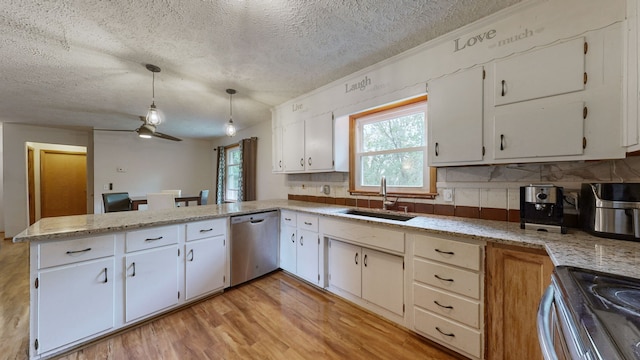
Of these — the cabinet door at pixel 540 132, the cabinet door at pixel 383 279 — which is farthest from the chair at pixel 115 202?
the cabinet door at pixel 540 132

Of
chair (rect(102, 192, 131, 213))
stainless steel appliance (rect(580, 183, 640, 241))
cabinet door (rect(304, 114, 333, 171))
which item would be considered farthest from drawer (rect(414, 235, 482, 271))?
chair (rect(102, 192, 131, 213))

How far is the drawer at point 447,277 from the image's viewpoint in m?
1.46

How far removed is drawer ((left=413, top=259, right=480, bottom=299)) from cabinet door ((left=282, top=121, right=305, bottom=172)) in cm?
196

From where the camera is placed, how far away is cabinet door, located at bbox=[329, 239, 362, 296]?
6.93ft

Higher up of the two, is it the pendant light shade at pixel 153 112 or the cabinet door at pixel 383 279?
the pendant light shade at pixel 153 112

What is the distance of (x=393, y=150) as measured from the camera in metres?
2.55

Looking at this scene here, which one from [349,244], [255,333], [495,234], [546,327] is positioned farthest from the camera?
[349,244]

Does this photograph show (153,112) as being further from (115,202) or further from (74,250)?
(115,202)

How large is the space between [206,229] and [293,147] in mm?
1602

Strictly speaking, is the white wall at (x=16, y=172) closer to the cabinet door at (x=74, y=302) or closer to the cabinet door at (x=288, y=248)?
the cabinet door at (x=74, y=302)

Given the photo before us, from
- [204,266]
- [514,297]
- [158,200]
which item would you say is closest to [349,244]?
[514,297]

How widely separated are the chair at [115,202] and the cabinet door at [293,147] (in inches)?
116

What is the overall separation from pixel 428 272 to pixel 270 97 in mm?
2836

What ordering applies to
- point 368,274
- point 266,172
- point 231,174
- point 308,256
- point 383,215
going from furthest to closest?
point 231,174
point 266,172
point 308,256
point 383,215
point 368,274
